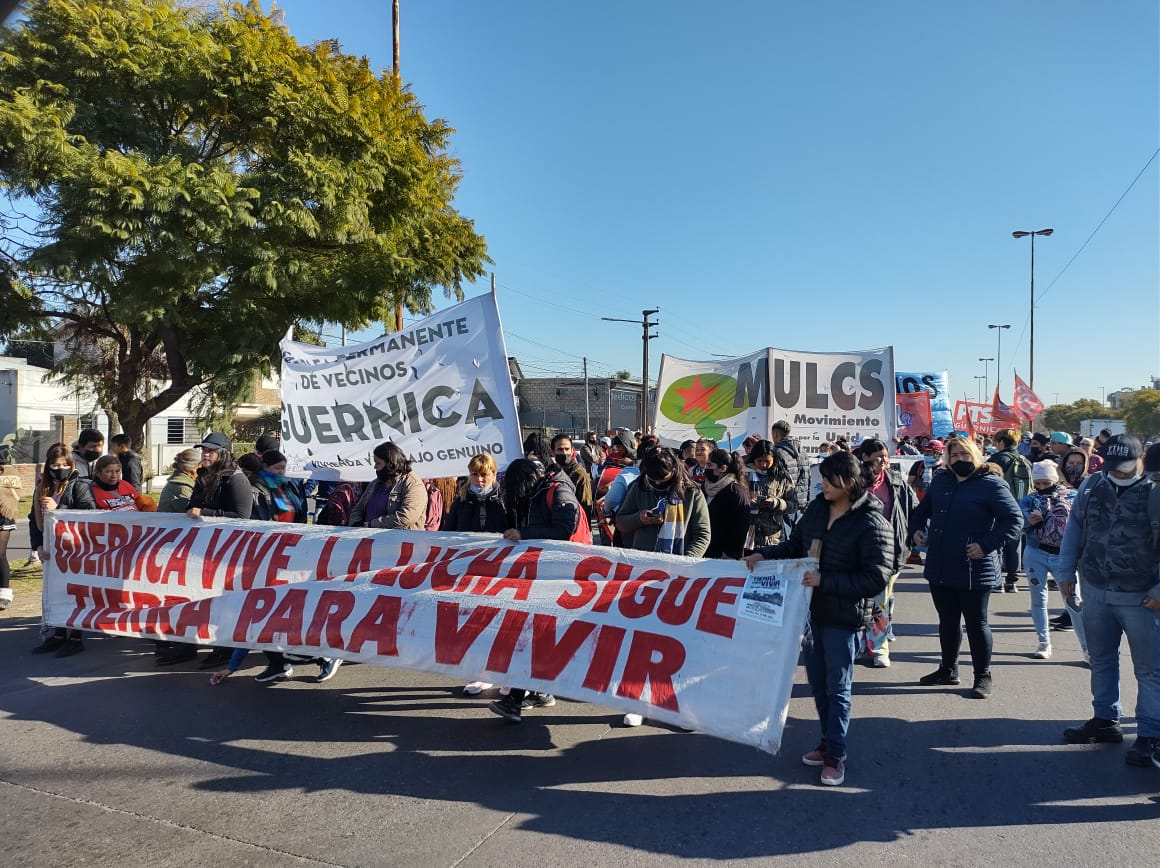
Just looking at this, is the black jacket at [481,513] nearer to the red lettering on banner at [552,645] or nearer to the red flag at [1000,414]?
the red lettering on banner at [552,645]

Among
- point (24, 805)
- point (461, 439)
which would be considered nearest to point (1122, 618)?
point (461, 439)

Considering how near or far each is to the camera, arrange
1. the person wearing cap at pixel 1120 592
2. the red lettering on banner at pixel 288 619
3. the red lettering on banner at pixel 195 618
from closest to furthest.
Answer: the person wearing cap at pixel 1120 592
the red lettering on banner at pixel 288 619
the red lettering on banner at pixel 195 618

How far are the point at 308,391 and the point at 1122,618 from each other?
6.04m

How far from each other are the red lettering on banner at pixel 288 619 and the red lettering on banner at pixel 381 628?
17.4 inches

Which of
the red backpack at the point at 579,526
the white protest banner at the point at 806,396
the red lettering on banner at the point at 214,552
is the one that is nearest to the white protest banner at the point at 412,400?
the red backpack at the point at 579,526

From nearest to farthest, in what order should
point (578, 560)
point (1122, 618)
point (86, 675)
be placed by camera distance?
point (1122, 618)
point (578, 560)
point (86, 675)

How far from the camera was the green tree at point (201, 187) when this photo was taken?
977 cm

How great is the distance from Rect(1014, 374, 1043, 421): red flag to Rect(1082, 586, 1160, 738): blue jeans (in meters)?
22.5

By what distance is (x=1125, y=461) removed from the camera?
4293 millimetres

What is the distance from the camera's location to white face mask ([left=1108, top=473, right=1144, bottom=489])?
14.1 feet

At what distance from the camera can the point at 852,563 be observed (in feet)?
13.1

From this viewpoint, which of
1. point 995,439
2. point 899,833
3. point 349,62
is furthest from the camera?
point 349,62

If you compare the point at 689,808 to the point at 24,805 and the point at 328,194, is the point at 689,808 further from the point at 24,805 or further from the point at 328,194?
the point at 328,194

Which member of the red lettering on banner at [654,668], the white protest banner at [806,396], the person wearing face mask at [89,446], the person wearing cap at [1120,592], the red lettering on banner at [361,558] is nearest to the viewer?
the red lettering on banner at [654,668]
